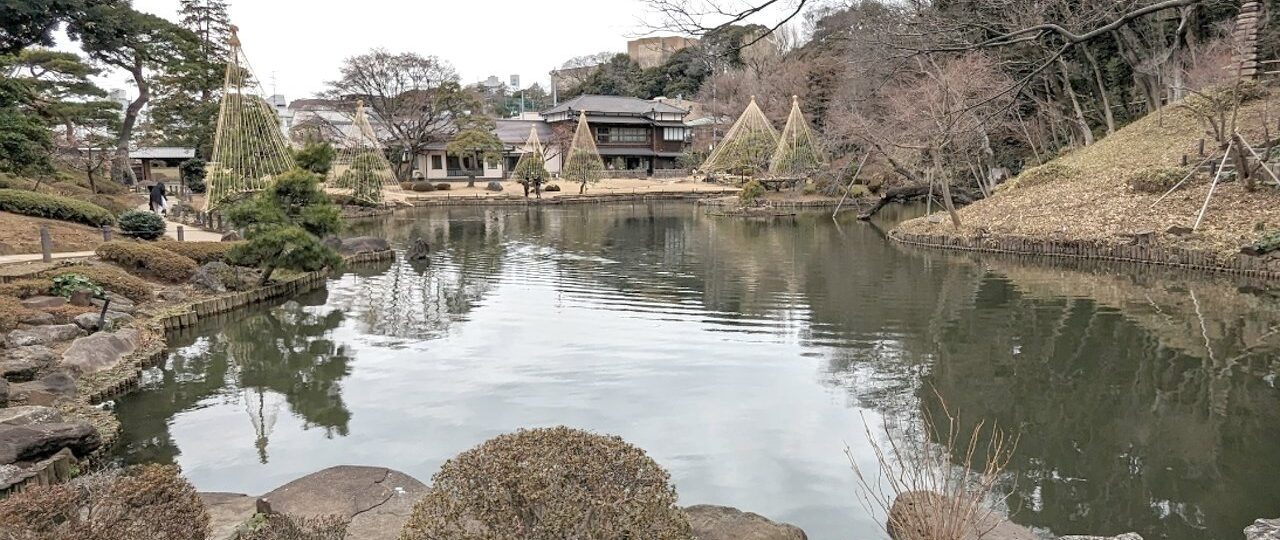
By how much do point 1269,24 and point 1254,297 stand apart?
13.8 meters

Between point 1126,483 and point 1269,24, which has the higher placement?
point 1269,24

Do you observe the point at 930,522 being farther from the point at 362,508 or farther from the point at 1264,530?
the point at 362,508

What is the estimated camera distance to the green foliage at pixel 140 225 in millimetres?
16656

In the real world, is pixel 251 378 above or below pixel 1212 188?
below

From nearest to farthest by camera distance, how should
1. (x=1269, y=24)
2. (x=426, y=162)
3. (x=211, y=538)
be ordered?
(x=211, y=538) < (x=1269, y=24) < (x=426, y=162)

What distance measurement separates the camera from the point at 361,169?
34.4m

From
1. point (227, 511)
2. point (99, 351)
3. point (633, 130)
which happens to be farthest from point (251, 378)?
point (633, 130)

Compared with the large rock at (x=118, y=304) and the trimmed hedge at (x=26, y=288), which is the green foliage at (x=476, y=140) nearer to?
the large rock at (x=118, y=304)

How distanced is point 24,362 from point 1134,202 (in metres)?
20.6

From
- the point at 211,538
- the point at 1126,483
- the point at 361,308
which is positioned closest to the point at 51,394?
the point at 211,538

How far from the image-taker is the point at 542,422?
7469mm

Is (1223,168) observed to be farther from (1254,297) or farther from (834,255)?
(834,255)

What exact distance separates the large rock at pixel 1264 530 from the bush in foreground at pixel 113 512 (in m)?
5.96

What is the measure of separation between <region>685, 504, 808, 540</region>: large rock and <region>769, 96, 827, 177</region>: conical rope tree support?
33.1 meters
